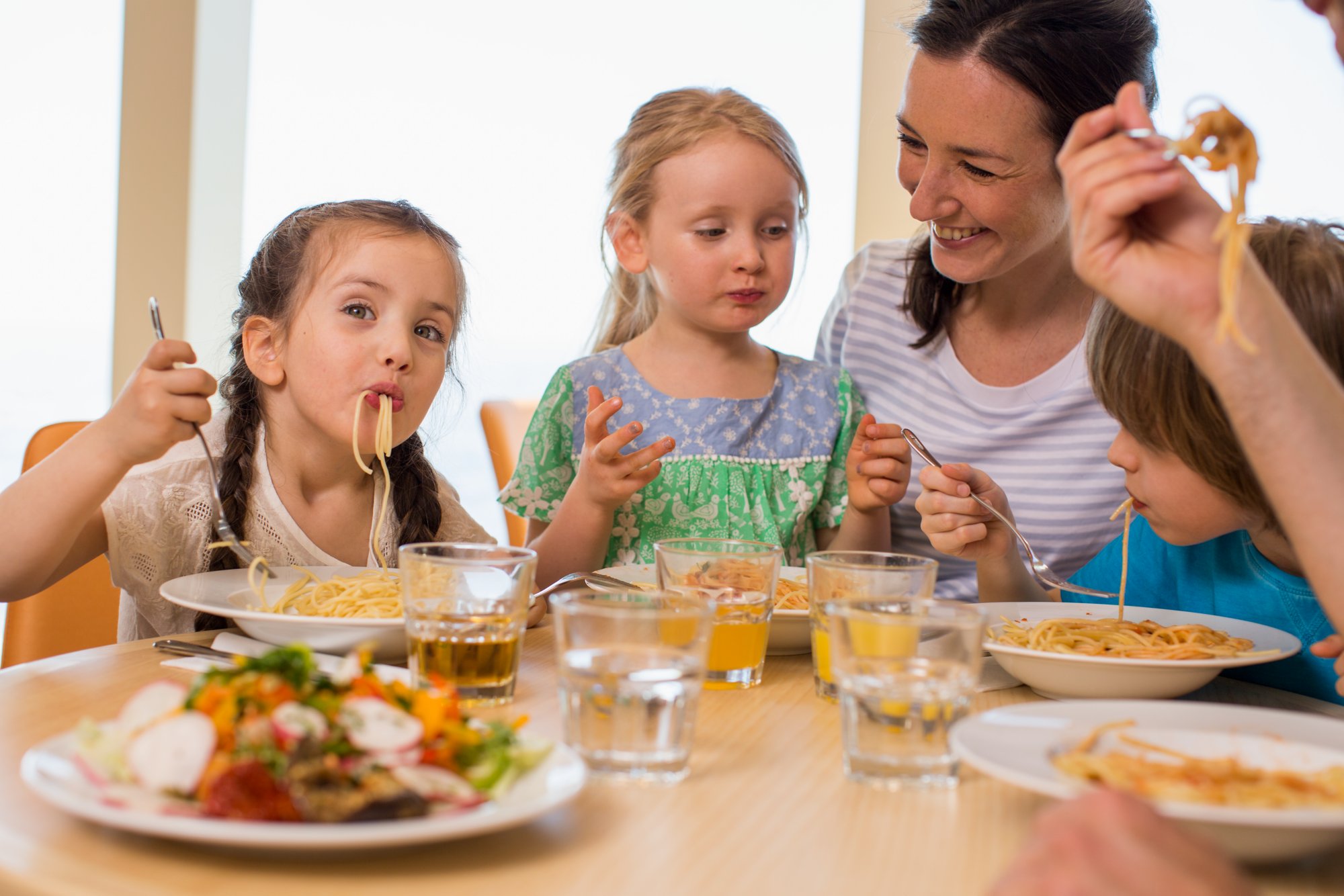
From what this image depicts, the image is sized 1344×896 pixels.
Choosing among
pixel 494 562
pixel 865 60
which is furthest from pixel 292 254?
pixel 865 60

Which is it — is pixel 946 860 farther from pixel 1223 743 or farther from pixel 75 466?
pixel 75 466

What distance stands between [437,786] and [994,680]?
0.75 meters

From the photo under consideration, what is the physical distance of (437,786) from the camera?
0.67 meters

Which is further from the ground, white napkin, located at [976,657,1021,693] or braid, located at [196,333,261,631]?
braid, located at [196,333,261,631]

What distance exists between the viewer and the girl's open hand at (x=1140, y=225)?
0.91 metres

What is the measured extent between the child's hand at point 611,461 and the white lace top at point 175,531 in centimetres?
35

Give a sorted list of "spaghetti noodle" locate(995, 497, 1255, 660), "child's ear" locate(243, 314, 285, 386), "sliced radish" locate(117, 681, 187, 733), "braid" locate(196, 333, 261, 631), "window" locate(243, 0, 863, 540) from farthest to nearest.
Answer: "window" locate(243, 0, 863, 540) < "child's ear" locate(243, 314, 285, 386) < "braid" locate(196, 333, 261, 631) < "spaghetti noodle" locate(995, 497, 1255, 660) < "sliced radish" locate(117, 681, 187, 733)

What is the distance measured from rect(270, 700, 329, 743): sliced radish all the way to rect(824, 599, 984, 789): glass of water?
0.37 m

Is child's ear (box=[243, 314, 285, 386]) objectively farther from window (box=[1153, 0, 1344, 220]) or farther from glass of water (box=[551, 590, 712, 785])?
window (box=[1153, 0, 1344, 220])

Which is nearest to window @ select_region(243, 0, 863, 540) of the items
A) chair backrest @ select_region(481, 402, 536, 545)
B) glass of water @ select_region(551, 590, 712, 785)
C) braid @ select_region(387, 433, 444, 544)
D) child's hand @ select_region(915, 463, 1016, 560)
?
chair backrest @ select_region(481, 402, 536, 545)

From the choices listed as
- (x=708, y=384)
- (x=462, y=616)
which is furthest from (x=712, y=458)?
(x=462, y=616)

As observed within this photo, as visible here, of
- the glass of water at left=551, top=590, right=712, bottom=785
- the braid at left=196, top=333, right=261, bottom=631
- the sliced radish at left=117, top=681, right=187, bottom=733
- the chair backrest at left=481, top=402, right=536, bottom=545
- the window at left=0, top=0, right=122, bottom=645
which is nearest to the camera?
the sliced radish at left=117, top=681, right=187, bottom=733

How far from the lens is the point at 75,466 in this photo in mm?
1306

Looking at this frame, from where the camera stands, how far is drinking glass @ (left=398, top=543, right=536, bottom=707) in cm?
102
